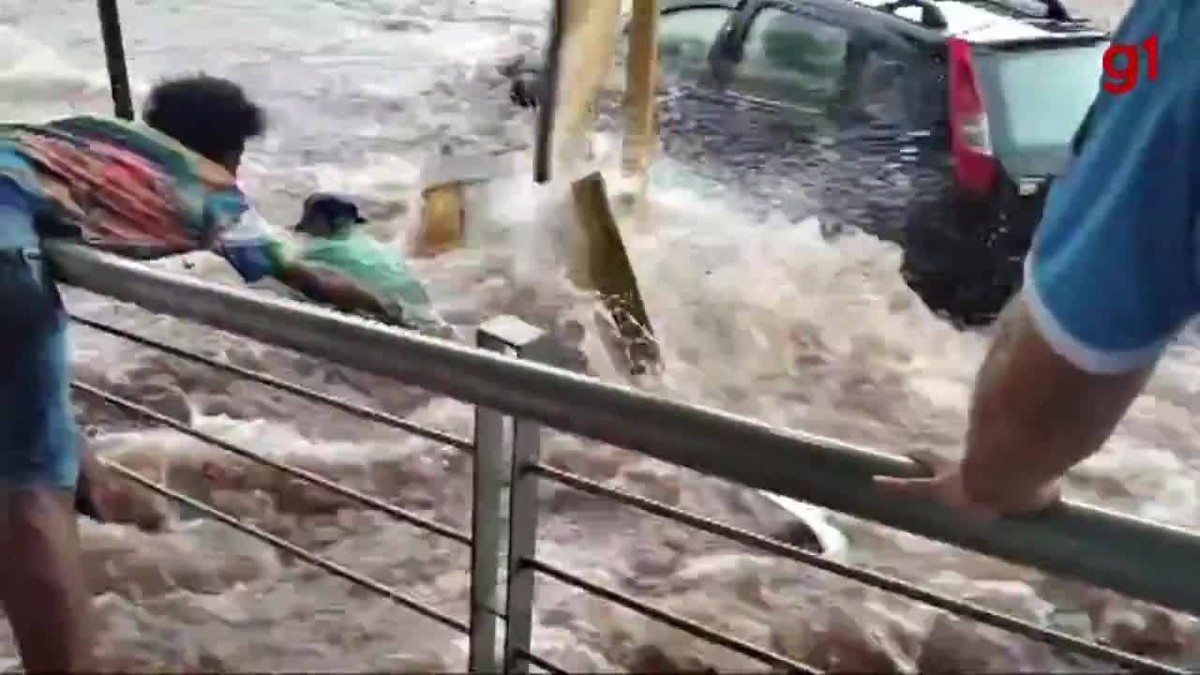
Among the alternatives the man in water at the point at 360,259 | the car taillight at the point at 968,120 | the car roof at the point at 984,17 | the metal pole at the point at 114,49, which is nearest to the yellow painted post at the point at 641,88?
the car roof at the point at 984,17

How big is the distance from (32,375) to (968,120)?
133cm

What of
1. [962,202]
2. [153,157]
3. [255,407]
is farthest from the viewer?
[962,202]

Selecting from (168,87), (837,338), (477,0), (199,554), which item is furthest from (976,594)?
(477,0)

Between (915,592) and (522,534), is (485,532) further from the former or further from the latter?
(915,592)

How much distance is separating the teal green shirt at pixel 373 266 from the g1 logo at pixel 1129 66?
0.40 m

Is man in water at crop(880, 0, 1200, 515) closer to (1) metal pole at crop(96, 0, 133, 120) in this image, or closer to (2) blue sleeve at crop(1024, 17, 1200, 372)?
(2) blue sleeve at crop(1024, 17, 1200, 372)

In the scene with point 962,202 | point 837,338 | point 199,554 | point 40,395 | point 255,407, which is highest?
point 40,395

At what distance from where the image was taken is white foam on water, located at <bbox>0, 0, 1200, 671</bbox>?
576 mm

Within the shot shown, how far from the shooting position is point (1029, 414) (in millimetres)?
362

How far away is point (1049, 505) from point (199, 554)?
480mm

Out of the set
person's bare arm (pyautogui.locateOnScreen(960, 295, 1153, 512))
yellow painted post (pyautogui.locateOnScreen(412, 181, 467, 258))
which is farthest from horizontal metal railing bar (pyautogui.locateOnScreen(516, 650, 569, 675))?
yellow painted post (pyautogui.locateOnScreen(412, 181, 467, 258))

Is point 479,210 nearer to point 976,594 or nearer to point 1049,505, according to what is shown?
point 976,594

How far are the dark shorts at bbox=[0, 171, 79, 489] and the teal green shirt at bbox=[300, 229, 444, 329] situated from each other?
4.6 inches

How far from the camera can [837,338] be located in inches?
83.7
